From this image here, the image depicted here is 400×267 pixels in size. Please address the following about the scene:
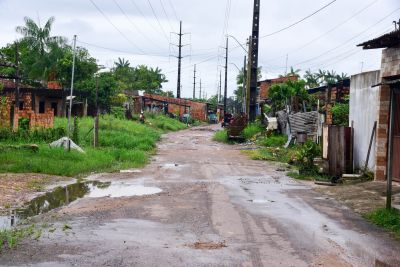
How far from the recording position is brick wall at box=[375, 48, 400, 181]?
13812mm

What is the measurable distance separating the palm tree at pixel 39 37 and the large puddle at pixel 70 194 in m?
33.4

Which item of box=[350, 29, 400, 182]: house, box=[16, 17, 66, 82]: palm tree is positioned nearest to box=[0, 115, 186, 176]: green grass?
box=[350, 29, 400, 182]: house

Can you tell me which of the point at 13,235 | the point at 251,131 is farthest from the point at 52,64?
the point at 13,235

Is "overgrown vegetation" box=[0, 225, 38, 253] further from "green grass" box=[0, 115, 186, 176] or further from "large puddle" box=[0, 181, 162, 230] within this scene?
"green grass" box=[0, 115, 186, 176]

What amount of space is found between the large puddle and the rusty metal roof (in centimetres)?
682

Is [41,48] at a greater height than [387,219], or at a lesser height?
greater

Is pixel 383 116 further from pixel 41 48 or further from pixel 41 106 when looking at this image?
pixel 41 48

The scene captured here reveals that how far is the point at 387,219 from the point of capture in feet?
30.9

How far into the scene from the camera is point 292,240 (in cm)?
780

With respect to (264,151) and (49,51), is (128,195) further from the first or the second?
(49,51)

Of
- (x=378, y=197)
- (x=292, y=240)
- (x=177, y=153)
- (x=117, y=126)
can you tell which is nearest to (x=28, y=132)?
(x=177, y=153)

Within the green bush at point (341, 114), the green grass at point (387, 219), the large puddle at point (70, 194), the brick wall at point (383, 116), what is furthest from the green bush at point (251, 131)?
the green grass at point (387, 219)

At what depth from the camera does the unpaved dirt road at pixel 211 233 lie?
6609 millimetres

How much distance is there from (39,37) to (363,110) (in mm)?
35634
